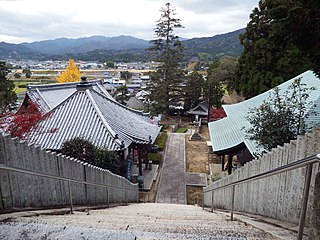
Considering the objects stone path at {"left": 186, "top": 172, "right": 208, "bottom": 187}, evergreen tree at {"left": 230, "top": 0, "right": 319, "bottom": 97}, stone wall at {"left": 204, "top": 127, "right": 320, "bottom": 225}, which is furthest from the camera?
evergreen tree at {"left": 230, "top": 0, "right": 319, "bottom": 97}

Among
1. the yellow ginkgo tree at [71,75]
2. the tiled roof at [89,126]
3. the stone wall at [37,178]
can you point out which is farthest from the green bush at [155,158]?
the yellow ginkgo tree at [71,75]

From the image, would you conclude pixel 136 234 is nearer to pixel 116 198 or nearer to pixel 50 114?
pixel 116 198

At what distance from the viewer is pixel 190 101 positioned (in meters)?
37.6

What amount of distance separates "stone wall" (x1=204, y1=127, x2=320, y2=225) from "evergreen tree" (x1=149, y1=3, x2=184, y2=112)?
29251 mm

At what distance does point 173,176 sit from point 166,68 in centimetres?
2240

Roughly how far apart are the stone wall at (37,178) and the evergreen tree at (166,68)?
29.1 meters

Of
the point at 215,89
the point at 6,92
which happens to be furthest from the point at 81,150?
the point at 215,89

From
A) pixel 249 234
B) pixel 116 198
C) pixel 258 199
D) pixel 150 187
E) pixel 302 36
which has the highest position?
pixel 302 36

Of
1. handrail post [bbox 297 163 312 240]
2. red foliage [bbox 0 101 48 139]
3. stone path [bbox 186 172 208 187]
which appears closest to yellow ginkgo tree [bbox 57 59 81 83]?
red foliage [bbox 0 101 48 139]

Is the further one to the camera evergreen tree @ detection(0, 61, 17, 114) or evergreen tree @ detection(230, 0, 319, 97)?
evergreen tree @ detection(0, 61, 17, 114)

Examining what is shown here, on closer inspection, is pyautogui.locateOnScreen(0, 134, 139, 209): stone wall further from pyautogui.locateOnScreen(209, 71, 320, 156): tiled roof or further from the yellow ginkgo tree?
the yellow ginkgo tree

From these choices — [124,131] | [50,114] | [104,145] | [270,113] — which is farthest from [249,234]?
[50,114]

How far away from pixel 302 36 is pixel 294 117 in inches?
141

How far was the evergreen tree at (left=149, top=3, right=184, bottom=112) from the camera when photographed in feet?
115
